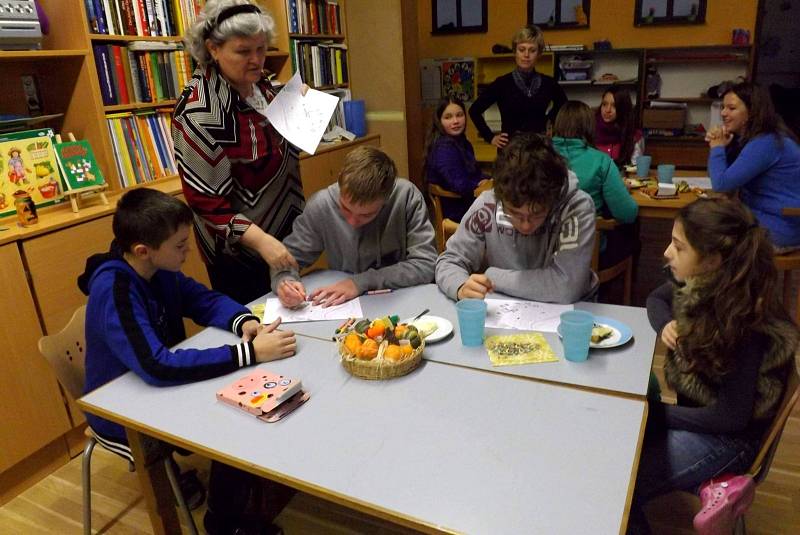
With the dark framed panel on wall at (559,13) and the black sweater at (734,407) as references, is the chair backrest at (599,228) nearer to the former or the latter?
the black sweater at (734,407)

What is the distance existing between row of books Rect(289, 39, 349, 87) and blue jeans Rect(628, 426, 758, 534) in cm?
312

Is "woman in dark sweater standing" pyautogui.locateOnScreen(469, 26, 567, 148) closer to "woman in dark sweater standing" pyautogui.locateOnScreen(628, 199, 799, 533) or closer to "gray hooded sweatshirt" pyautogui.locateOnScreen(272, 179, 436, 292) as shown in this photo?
"gray hooded sweatshirt" pyautogui.locateOnScreen(272, 179, 436, 292)

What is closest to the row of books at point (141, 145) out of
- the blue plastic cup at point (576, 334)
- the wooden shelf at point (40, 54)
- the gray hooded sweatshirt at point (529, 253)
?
the wooden shelf at point (40, 54)

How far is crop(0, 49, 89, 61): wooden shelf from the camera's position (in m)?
2.13

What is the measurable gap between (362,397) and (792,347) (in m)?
0.91

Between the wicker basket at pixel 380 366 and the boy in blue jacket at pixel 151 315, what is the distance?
0.20 m

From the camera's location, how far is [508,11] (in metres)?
5.71

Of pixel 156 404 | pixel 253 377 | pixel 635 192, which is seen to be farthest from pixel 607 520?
pixel 635 192

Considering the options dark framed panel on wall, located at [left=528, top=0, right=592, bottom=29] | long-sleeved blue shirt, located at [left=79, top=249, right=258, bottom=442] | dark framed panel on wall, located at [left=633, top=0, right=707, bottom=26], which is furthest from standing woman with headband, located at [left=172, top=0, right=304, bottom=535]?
dark framed panel on wall, located at [left=633, top=0, right=707, bottom=26]

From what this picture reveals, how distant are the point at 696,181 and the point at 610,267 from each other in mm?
822

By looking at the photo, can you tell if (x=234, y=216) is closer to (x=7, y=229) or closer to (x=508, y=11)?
(x=7, y=229)

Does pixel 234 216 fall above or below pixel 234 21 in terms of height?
below

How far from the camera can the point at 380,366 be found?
130cm

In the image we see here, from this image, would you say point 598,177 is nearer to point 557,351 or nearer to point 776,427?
point 557,351
